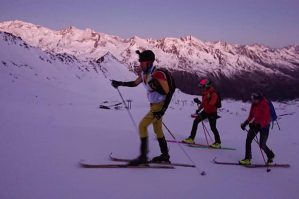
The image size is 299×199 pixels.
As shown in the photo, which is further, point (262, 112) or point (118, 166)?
point (262, 112)

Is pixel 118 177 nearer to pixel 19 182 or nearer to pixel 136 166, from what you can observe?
pixel 136 166

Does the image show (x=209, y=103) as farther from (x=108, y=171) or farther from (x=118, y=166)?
(x=108, y=171)

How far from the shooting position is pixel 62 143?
7977mm

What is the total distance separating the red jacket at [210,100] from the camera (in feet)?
35.0

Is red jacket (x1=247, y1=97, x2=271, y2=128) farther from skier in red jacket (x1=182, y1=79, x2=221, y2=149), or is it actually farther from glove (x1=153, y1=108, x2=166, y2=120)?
glove (x1=153, y1=108, x2=166, y2=120)

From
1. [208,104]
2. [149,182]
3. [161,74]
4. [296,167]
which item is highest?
[161,74]

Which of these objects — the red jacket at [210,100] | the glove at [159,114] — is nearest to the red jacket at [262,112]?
the red jacket at [210,100]

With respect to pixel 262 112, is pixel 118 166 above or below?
below

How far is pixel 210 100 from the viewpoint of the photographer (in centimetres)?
1073

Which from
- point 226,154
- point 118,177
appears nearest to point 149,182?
point 118,177

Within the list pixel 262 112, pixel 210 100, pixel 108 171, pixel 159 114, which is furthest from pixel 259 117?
pixel 108 171

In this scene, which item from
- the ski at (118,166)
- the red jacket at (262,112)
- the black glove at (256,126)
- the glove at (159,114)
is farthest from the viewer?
the black glove at (256,126)

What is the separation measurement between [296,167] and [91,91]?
87.2ft

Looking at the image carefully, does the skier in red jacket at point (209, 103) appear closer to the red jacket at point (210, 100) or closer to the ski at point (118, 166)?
the red jacket at point (210, 100)
